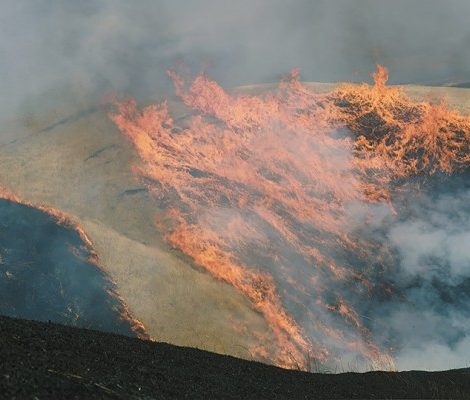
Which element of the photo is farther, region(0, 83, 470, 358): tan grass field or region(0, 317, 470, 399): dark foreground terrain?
region(0, 83, 470, 358): tan grass field

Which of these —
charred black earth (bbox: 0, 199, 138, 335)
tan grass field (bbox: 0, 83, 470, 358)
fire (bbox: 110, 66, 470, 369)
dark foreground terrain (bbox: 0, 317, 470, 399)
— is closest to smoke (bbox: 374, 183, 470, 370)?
fire (bbox: 110, 66, 470, 369)

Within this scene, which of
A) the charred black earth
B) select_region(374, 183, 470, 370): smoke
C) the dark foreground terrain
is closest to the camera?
the dark foreground terrain

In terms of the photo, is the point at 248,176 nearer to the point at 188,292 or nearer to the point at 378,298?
the point at 188,292

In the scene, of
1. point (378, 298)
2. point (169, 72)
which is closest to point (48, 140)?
point (169, 72)

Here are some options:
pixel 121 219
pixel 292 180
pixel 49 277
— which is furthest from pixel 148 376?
pixel 292 180

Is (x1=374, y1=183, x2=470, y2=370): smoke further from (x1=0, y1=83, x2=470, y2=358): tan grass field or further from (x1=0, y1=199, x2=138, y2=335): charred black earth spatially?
(x1=0, y1=199, x2=138, y2=335): charred black earth

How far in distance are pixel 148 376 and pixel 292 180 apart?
670 inches

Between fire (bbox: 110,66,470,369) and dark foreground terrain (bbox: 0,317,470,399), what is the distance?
7.67m

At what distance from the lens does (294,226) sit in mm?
22312

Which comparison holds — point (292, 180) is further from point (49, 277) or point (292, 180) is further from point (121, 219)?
point (49, 277)

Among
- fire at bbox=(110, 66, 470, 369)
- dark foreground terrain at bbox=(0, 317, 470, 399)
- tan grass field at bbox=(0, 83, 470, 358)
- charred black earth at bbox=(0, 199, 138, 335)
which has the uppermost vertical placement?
fire at bbox=(110, 66, 470, 369)

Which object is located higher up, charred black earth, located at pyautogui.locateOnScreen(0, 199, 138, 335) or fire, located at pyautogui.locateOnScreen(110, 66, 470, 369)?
fire, located at pyautogui.locateOnScreen(110, 66, 470, 369)

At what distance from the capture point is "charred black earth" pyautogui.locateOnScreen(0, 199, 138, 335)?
51.1 feet

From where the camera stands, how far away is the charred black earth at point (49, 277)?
15586 mm
